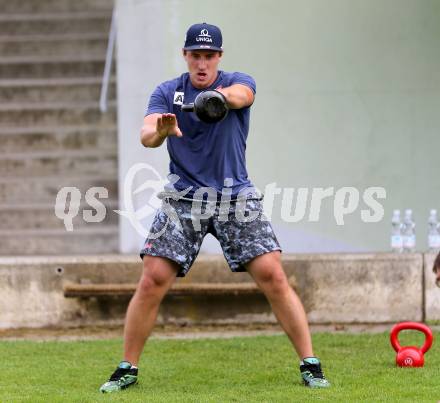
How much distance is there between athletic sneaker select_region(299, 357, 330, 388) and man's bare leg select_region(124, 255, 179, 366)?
92 centimetres

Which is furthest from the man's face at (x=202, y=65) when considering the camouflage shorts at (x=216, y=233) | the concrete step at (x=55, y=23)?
the concrete step at (x=55, y=23)

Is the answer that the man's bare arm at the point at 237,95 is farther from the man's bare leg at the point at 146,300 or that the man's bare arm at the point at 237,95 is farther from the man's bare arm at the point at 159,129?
the man's bare leg at the point at 146,300

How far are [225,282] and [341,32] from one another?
264 centimetres

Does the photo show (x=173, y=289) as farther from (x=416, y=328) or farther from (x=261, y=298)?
(x=416, y=328)

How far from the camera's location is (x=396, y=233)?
1025 cm

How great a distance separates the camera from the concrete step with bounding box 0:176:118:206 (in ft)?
40.7

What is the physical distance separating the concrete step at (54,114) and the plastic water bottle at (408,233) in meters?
4.04

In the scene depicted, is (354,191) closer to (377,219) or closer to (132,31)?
(377,219)

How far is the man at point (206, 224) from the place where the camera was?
6641 millimetres

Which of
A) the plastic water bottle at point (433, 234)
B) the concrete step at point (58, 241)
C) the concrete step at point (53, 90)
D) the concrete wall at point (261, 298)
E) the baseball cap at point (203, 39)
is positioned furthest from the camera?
the concrete step at point (53, 90)

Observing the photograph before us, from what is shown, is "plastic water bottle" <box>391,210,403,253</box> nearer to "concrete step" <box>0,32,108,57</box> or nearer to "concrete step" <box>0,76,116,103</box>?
"concrete step" <box>0,76,116,103</box>

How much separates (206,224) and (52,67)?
7.39 metres

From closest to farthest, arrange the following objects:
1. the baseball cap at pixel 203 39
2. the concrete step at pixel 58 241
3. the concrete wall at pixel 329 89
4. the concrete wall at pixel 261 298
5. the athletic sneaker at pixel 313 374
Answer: the baseball cap at pixel 203 39, the athletic sneaker at pixel 313 374, the concrete wall at pixel 261 298, the concrete wall at pixel 329 89, the concrete step at pixel 58 241

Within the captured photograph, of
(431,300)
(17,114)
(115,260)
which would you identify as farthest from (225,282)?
(17,114)
